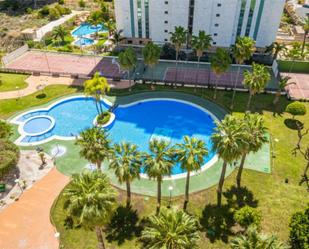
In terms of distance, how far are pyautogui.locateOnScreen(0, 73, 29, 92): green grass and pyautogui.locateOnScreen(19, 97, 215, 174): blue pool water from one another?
1222 centimetres

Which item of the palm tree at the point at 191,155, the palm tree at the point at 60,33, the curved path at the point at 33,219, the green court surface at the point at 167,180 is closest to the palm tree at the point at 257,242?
the palm tree at the point at 191,155

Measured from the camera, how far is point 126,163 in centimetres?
3095

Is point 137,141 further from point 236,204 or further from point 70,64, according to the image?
point 70,64

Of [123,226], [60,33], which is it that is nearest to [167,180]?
[123,226]

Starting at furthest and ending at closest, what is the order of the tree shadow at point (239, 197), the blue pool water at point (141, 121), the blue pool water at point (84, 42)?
the blue pool water at point (84, 42) → the blue pool water at point (141, 121) → the tree shadow at point (239, 197)

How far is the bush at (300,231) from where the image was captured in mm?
27453

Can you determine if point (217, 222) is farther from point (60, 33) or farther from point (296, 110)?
point (60, 33)

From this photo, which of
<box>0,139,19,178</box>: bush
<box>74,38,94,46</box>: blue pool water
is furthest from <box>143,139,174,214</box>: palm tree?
<box>74,38,94,46</box>: blue pool water

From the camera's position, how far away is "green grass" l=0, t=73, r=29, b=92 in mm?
61938

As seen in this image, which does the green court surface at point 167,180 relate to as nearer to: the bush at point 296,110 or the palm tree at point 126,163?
the palm tree at point 126,163

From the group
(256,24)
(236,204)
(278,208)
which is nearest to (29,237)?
(236,204)

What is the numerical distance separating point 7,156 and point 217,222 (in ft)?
98.2

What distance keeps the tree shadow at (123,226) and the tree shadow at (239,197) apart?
12500 millimetres

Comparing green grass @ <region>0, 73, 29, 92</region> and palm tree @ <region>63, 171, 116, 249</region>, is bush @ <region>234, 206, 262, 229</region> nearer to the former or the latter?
palm tree @ <region>63, 171, 116, 249</region>
